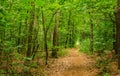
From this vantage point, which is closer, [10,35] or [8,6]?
[8,6]

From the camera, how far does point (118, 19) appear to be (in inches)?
443

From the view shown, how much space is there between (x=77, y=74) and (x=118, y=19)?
13.3 ft

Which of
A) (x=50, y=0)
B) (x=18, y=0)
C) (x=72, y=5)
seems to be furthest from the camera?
(x=72, y=5)

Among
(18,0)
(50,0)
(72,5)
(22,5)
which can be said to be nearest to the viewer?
(18,0)

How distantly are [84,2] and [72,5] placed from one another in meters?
0.93

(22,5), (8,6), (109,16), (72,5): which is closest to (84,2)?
(72,5)

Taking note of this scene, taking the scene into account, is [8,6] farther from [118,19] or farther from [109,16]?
[109,16]

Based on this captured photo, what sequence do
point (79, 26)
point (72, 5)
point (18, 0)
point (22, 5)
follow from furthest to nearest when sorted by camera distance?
1. point (79, 26)
2. point (72, 5)
3. point (22, 5)
4. point (18, 0)

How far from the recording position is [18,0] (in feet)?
35.5

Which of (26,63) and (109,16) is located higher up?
(109,16)

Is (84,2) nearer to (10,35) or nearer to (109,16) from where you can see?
(109,16)

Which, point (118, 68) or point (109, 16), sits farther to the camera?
point (109, 16)

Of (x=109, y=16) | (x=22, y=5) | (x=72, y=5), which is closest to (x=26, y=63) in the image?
(x=22, y=5)

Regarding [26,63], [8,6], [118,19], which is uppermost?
[8,6]
